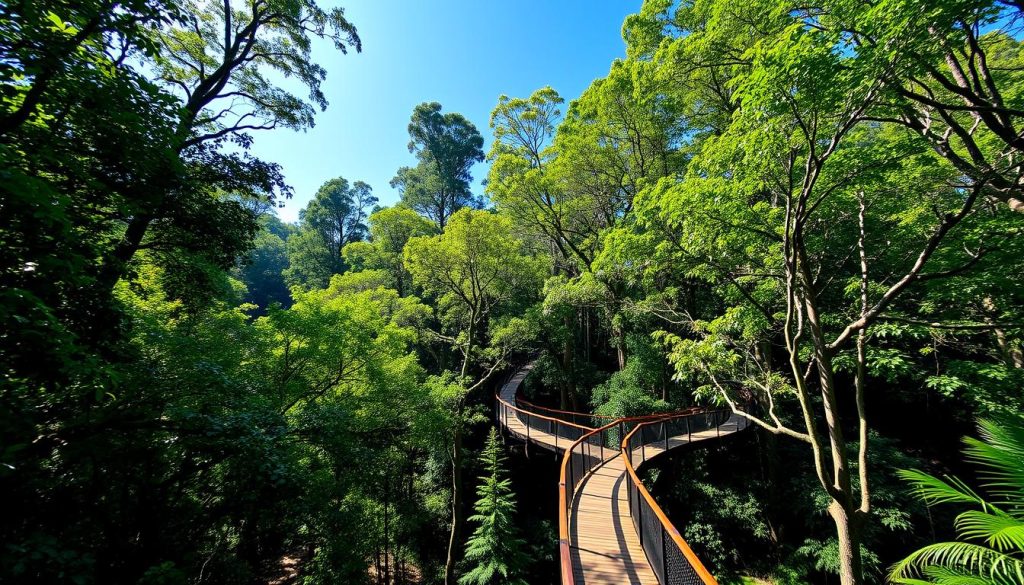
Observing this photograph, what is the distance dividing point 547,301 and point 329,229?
2441 centimetres

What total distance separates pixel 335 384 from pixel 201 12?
905 centimetres

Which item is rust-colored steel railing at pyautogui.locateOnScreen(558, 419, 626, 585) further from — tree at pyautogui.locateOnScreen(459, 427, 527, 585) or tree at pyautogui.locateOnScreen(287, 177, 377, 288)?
tree at pyautogui.locateOnScreen(287, 177, 377, 288)

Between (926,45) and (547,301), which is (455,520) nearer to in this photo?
(547,301)

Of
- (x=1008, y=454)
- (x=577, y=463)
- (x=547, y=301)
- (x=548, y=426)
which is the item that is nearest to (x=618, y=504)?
(x=577, y=463)

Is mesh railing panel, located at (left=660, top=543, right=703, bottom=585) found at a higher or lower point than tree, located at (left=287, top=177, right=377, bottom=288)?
lower

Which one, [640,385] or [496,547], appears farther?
[640,385]

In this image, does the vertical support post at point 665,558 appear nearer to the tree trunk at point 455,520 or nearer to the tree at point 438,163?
the tree trunk at point 455,520

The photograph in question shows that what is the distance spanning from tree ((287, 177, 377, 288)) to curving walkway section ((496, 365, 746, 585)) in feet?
74.6

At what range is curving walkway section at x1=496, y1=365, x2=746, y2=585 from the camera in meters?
3.52

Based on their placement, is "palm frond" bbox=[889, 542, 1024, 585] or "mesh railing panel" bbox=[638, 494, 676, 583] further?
"mesh railing panel" bbox=[638, 494, 676, 583]

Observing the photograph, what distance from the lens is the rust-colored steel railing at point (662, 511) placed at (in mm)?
2984

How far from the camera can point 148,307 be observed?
600 cm

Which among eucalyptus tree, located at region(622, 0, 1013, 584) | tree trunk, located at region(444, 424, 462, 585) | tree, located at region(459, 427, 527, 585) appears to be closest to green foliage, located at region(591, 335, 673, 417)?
eucalyptus tree, located at region(622, 0, 1013, 584)

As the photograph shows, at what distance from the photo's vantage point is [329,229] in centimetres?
2811
